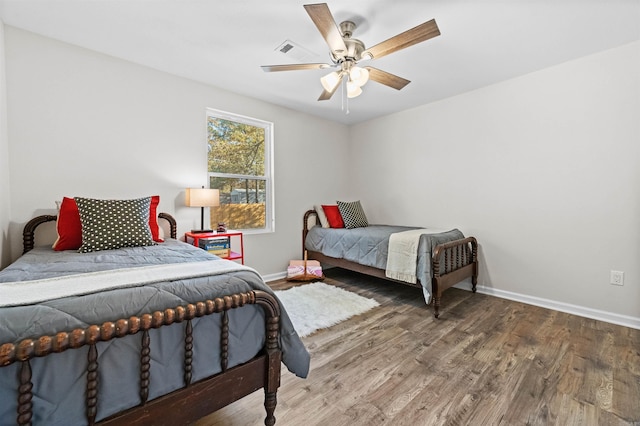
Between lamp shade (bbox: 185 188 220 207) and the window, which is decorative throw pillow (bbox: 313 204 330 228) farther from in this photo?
lamp shade (bbox: 185 188 220 207)

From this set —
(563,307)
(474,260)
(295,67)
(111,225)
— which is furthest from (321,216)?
(563,307)

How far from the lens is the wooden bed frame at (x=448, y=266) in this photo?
2.63 meters

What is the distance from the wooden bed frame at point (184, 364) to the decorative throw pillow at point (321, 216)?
2819 millimetres

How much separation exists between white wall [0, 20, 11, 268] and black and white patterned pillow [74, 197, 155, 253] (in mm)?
453

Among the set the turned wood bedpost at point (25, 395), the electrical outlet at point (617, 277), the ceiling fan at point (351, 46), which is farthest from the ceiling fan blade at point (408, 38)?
the electrical outlet at point (617, 277)

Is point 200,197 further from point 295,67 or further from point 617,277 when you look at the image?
point 617,277

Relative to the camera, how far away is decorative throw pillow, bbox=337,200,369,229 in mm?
3930

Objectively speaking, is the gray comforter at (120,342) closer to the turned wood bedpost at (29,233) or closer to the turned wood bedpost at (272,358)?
the turned wood bedpost at (272,358)

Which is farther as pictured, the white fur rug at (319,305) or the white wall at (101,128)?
the white fur rug at (319,305)

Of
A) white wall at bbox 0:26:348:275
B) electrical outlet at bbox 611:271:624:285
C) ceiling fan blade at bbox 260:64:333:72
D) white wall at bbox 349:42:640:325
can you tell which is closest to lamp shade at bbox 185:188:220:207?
white wall at bbox 0:26:348:275

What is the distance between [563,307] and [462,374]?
69.9 inches

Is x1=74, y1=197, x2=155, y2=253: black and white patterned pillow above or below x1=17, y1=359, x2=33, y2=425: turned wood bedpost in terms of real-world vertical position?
above

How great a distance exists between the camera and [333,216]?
13.3 ft

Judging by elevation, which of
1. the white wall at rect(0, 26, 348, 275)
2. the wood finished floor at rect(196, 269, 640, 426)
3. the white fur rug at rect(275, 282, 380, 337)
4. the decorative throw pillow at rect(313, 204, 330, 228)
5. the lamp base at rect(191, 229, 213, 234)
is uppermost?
the white wall at rect(0, 26, 348, 275)
